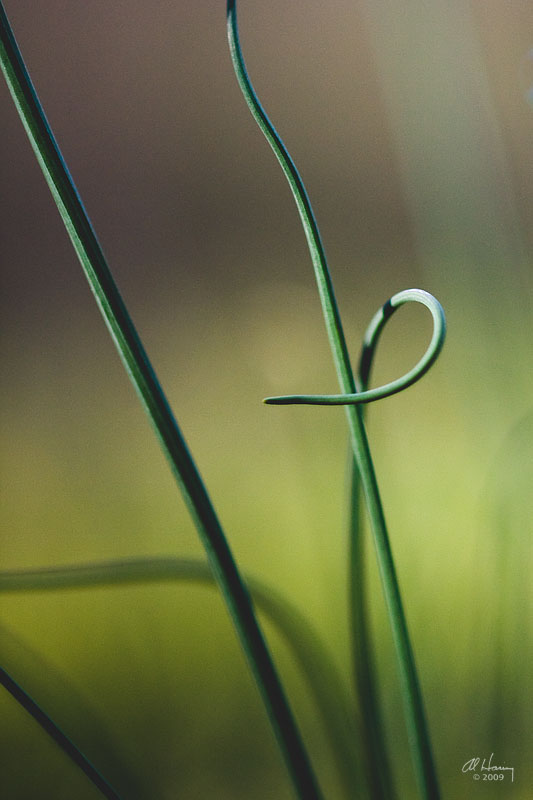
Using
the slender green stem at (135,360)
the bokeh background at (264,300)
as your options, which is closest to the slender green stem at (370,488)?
the slender green stem at (135,360)

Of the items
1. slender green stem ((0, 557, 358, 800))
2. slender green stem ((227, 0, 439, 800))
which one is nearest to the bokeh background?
slender green stem ((0, 557, 358, 800))

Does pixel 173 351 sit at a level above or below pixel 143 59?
below

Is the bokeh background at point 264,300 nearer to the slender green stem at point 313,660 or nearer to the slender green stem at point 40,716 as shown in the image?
the slender green stem at point 313,660

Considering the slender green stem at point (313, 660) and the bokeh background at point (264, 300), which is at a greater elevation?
the bokeh background at point (264, 300)

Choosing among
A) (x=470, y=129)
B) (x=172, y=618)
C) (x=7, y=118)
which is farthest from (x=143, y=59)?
(x=172, y=618)

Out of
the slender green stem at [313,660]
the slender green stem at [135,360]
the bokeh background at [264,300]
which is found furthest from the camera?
the bokeh background at [264,300]

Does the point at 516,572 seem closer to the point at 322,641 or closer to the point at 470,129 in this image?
the point at 322,641
